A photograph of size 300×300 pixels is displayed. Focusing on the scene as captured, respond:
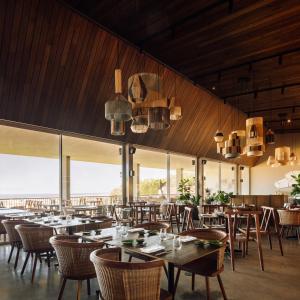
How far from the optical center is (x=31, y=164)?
23.7 feet

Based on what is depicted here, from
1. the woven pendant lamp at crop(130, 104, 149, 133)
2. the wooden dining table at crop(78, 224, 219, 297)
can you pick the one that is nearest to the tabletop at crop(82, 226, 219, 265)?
the wooden dining table at crop(78, 224, 219, 297)

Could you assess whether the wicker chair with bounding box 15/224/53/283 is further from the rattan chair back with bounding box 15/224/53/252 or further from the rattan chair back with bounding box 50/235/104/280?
the rattan chair back with bounding box 50/235/104/280

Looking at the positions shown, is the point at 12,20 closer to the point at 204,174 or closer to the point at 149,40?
the point at 149,40

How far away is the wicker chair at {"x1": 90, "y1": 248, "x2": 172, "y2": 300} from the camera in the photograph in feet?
7.29

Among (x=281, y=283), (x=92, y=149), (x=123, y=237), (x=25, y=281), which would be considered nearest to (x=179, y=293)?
(x=123, y=237)

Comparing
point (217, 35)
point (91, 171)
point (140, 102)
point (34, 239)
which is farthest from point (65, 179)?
point (217, 35)

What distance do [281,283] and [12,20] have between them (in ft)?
19.4

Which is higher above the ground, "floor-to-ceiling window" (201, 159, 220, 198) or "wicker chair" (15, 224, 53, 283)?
"floor-to-ceiling window" (201, 159, 220, 198)

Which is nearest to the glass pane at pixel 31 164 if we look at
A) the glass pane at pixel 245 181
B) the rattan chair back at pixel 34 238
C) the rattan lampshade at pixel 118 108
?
the rattan chair back at pixel 34 238

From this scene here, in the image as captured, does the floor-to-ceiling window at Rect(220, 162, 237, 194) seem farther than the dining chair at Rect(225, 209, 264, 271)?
Yes

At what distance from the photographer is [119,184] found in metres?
9.06

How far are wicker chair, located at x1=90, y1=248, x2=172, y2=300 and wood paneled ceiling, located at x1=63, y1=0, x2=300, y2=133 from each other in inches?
169

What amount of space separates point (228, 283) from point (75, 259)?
2.35 m

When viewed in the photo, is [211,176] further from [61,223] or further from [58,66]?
[61,223]
